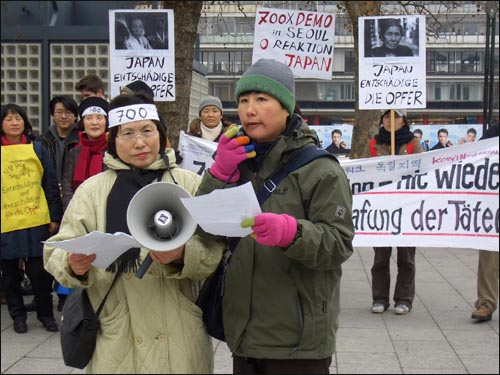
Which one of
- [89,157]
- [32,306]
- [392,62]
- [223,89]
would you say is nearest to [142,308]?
[89,157]

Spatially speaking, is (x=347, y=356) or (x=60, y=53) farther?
(x=60, y=53)

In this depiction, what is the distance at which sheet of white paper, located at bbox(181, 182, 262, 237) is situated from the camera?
7.25 feet

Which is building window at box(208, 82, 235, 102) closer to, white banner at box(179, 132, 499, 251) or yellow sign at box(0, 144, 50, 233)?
white banner at box(179, 132, 499, 251)

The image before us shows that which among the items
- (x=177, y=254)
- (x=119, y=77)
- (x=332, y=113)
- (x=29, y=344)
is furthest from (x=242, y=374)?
(x=332, y=113)

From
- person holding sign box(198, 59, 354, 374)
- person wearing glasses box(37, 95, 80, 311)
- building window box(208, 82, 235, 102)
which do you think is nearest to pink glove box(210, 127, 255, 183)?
person holding sign box(198, 59, 354, 374)

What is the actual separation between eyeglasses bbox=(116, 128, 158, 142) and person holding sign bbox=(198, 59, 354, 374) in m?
0.32

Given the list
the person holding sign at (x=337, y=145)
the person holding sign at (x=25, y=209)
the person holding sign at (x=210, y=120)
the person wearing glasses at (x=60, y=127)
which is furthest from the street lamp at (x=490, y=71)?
the person holding sign at (x=25, y=209)

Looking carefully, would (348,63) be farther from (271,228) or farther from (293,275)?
(271,228)

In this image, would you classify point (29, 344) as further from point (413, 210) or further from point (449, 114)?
point (449, 114)

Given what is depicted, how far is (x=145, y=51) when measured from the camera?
25.3 ft

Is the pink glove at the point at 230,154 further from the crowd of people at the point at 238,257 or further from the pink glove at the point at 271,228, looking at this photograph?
the pink glove at the point at 271,228

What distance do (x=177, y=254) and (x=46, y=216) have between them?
152 inches

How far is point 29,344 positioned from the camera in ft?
18.5

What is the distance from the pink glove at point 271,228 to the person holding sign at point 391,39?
582 cm
